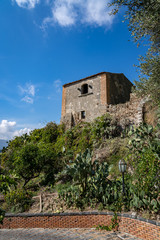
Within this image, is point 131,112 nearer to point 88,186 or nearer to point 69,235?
point 88,186

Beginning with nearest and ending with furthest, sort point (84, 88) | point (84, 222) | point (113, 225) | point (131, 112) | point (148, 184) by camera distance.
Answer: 1. point (113, 225)
2. point (148, 184)
3. point (84, 222)
4. point (131, 112)
5. point (84, 88)

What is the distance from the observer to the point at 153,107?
12.7m

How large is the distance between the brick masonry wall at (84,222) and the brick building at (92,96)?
11.1 meters

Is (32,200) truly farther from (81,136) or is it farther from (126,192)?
(81,136)

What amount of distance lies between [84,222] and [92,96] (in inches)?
532

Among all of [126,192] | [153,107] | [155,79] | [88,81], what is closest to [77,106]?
[88,81]

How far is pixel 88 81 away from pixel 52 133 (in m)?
7.16

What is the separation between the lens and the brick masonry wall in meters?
4.64

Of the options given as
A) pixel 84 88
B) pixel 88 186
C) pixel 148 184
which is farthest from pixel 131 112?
pixel 148 184

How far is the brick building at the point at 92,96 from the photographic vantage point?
17141 millimetres

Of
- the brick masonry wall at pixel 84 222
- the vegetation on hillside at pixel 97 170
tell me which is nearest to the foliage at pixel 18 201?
the vegetation on hillside at pixel 97 170

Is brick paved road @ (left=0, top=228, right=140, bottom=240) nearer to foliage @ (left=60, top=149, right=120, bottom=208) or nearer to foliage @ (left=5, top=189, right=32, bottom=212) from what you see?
foliage @ (left=60, top=149, right=120, bottom=208)

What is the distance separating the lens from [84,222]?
6027 mm

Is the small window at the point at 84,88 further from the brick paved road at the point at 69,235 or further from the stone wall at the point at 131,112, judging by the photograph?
the brick paved road at the point at 69,235
